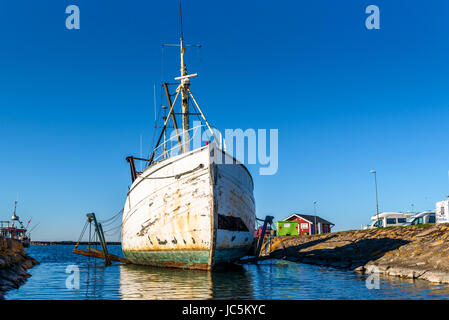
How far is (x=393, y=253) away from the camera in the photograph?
1941 centimetres

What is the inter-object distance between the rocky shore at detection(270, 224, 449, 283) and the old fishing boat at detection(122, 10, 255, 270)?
589 cm

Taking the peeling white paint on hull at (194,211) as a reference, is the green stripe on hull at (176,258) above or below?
below

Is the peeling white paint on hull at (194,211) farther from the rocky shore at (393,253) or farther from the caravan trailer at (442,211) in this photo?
the caravan trailer at (442,211)

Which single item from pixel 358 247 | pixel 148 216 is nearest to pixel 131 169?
pixel 148 216

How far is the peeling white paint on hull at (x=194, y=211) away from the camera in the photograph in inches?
682

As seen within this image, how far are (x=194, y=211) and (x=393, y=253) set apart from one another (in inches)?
424

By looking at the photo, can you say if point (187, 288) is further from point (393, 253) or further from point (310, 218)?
point (310, 218)

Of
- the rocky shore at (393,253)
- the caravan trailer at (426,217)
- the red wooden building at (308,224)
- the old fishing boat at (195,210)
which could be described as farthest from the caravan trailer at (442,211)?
the red wooden building at (308,224)

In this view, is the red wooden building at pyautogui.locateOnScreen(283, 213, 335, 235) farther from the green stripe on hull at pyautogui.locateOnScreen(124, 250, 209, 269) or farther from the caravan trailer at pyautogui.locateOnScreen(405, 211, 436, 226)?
the green stripe on hull at pyautogui.locateOnScreen(124, 250, 209, 269)

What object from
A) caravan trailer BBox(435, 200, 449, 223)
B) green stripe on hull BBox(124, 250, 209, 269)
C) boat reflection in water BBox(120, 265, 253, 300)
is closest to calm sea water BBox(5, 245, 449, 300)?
boat reflection in water BBox(120, 265, 253, 300)

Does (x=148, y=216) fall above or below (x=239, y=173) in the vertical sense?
below
